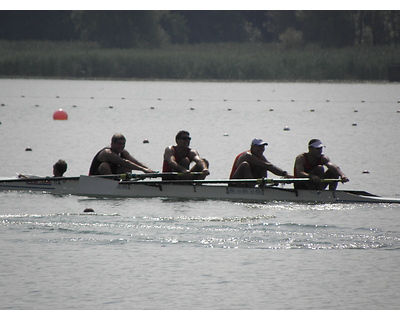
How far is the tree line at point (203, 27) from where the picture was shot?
69500 mm

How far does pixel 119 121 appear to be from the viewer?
122 feet

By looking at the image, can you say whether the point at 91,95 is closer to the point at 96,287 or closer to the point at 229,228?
the point at 229,228

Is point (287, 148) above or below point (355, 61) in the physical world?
below

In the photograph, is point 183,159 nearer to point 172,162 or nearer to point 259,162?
point 172,162

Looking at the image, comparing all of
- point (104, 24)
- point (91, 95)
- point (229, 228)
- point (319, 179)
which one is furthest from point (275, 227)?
point (104, 24)

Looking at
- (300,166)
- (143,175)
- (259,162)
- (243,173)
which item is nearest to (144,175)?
(143,175)

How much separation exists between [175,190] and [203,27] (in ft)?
248

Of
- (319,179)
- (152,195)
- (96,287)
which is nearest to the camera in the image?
(96,287)

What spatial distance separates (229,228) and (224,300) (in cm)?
411

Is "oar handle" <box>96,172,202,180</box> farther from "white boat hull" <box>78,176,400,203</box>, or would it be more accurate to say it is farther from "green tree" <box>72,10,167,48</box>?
"green tree" <box>72,10,167,48</box>

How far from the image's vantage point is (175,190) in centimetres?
1716

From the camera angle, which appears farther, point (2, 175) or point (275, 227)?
point (2, 175)

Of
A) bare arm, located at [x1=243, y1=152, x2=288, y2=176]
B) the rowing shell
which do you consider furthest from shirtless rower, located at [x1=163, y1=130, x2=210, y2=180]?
bare arm, located at [x1=243, y1=152, x2=288, y2=176]

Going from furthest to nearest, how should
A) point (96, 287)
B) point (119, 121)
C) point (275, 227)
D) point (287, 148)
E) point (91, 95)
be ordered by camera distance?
point (91, 95) < point (119, 121) < point (287, 148) < point (275, 227) < point (96, 287)
